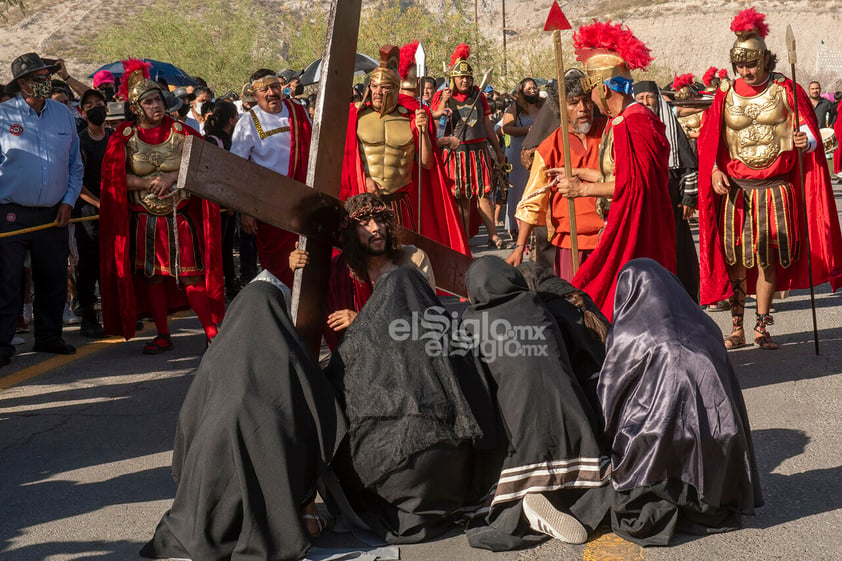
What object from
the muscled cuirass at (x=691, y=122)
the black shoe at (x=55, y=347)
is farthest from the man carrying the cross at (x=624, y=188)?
the muscled cuirass at (x=691, y=122)

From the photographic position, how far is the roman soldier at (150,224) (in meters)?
8.06

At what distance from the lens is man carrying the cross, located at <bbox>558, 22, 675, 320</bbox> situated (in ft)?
20.5

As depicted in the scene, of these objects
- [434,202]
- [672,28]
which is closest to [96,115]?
[434,202]

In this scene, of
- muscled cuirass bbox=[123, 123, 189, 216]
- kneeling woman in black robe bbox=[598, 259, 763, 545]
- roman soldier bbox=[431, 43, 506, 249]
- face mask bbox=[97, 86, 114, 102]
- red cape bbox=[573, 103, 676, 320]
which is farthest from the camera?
roman soldier bbox=[431, 43, 506, 249]

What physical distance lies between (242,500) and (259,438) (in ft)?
0.77

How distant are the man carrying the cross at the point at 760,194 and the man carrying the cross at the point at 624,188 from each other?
4.74ft

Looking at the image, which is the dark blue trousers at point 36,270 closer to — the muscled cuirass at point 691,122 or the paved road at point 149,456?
the paved road at point 149,456

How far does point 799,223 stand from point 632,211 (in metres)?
2.15

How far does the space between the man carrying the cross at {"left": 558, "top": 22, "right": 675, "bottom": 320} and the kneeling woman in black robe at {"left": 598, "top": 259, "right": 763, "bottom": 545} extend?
1.94 metres

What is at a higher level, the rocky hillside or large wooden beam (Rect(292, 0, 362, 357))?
the rocky hillside

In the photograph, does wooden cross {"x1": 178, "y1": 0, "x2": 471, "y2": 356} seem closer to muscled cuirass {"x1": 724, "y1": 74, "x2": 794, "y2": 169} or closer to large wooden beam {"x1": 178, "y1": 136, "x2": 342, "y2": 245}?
large wooden beam {"x1": 178, "y1": 136, "x2": 342, "y2": 245}

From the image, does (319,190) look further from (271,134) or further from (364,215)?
(271,134)

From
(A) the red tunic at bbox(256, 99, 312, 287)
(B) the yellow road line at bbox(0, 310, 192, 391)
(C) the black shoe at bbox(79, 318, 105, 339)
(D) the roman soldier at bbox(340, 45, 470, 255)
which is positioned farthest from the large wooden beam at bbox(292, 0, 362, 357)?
(C) the black shoe at bbox(79, 318, 105, 339)

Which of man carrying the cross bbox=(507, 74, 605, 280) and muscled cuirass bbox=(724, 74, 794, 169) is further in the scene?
muscled cuirass bbox=(724, 74, 794, 169)
